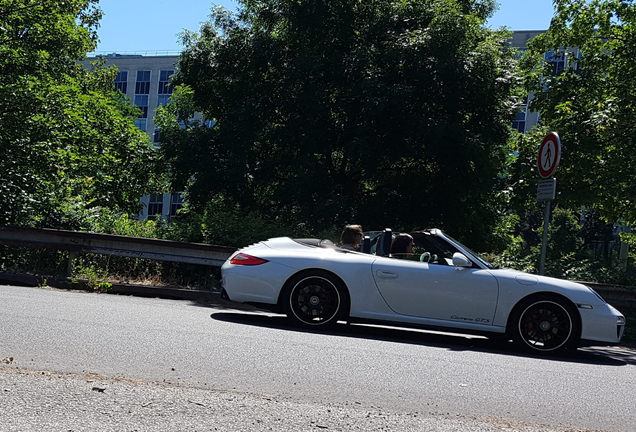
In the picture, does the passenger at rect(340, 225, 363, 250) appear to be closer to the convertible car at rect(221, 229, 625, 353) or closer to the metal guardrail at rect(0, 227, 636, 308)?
the convertible car at rect(221, 229, 625, 353)

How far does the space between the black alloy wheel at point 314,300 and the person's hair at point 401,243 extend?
31.0 inches

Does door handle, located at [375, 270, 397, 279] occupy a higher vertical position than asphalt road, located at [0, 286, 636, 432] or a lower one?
higher

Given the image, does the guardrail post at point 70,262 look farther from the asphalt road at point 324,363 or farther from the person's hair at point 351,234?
the person's hair at point 351,234

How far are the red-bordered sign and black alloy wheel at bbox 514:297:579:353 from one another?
2993mm

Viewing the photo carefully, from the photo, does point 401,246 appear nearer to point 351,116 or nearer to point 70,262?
point 70,262

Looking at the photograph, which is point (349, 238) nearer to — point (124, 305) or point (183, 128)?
point (124, 305)

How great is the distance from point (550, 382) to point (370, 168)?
1130 cm

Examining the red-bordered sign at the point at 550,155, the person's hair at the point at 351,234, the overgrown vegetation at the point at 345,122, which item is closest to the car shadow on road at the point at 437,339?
the person's hair at the point at 351,234

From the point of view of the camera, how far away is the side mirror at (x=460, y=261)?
7.53m

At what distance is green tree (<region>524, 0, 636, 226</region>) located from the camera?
17.8m

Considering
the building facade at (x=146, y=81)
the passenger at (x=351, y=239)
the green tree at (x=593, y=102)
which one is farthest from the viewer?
the building facade at (x=146, y=81)

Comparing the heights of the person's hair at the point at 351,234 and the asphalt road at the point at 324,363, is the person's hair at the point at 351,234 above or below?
above

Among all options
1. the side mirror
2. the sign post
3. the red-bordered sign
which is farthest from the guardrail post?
the red-bordered sign

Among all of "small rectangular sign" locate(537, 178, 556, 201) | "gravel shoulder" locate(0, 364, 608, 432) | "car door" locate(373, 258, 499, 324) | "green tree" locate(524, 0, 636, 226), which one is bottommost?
"gravel shoulder" locate(0, 364, 608, 432)
